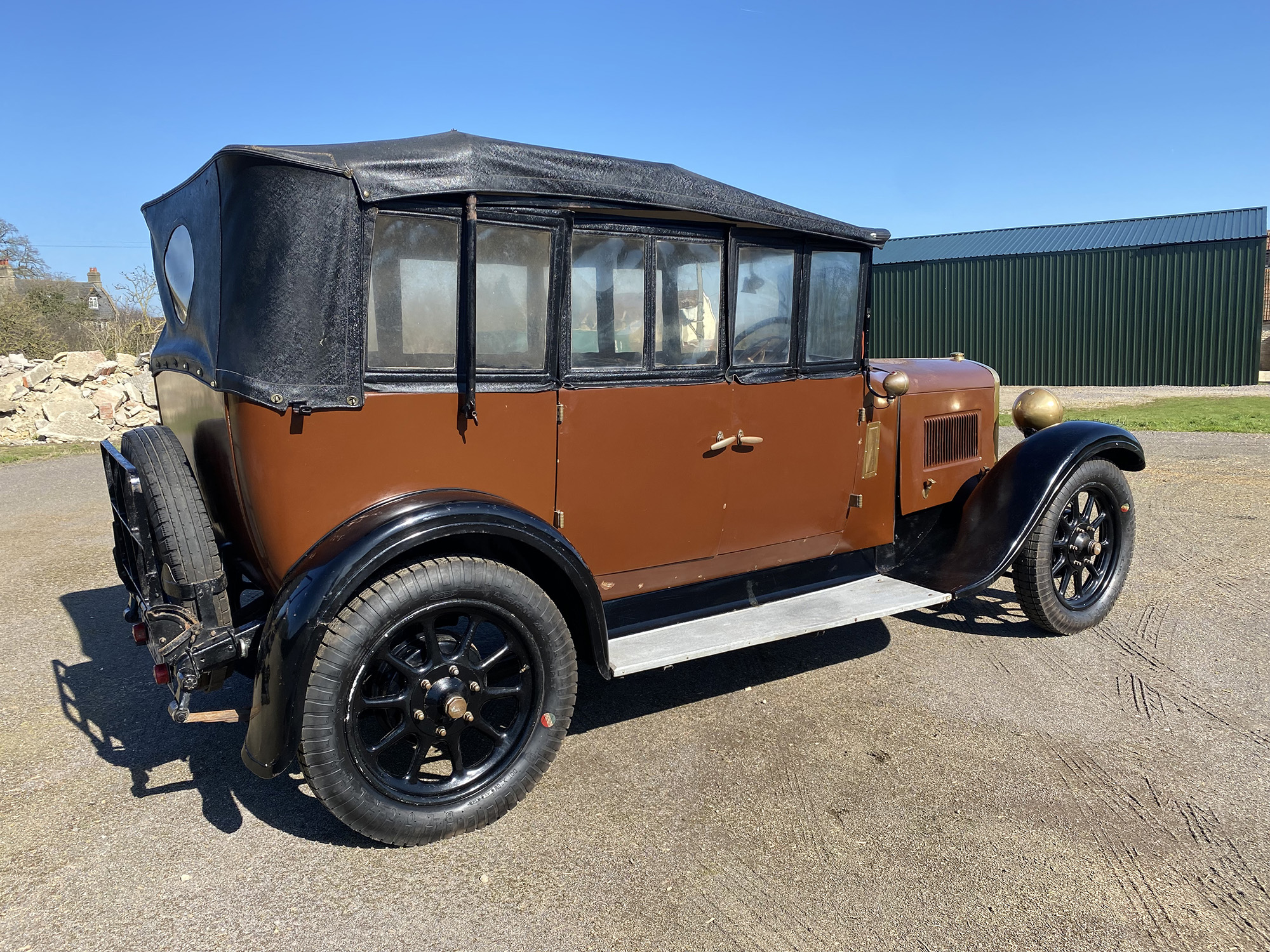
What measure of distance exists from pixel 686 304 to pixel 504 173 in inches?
36.8

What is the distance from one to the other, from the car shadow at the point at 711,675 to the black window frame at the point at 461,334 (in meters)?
1.48

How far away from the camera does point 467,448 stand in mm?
3053

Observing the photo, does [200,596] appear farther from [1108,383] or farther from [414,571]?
[1108,383]

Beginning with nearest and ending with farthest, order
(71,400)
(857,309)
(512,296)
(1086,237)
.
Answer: (512,296) < (857,309) < (71,400) < (1086,237)

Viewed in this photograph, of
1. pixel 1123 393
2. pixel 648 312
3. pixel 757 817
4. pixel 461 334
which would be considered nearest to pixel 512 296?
pixel 461 334

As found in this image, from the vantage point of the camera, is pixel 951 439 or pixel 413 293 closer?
pixel 413 293

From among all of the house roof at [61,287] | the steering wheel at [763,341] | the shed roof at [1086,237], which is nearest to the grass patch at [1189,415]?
the shed roof at [1086,237]

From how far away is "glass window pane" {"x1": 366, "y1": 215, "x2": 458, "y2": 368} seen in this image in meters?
2.87

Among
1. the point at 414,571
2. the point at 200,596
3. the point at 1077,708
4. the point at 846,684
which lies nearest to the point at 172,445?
the point at 200,596

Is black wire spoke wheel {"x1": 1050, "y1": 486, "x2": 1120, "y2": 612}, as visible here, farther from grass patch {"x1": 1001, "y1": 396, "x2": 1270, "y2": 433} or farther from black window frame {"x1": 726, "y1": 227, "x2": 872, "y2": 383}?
grass patch {"x1": 1001, "y1": 396, "x2": 1270, "y2": 433}

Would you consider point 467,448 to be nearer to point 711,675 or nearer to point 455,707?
point 455,707

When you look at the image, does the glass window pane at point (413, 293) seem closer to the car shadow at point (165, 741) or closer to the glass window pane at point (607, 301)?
the glass window pane at point (607, 301)

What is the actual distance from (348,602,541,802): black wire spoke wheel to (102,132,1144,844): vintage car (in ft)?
0.04

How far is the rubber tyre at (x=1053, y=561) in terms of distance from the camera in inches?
175
